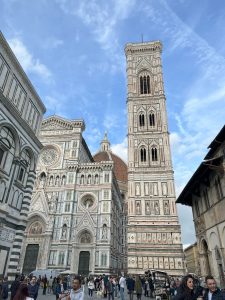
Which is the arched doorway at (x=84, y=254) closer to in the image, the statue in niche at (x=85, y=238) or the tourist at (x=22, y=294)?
the statue in niche at (x=85, y=238)

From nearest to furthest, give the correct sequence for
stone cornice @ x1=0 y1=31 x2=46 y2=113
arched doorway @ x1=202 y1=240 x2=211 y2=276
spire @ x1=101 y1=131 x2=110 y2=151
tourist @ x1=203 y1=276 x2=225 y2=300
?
1. tourist @ x1=203 y1=276 x2=225 y2=300
2. stone cornice @ x1=0 y1=31 x2=46 y2=113
3. arched doorway @ x1=202 y1=240 x2=211 y2=276
4. spire @ x1=101 y1=131 x2=110 y2=151

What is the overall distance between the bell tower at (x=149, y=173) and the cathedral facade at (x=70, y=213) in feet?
13.4

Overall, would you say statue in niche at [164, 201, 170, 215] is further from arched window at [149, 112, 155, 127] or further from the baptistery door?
arched window at [149, 112, 155, 127]

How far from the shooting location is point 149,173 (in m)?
41.5

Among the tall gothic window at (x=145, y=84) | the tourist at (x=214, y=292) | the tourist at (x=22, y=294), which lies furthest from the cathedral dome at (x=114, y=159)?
the tourist at (x=214, y=292)

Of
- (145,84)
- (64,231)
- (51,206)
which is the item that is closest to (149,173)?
(64,231)

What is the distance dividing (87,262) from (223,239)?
2488 cm

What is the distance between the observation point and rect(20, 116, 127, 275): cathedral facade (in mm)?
34469

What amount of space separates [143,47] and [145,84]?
951cm

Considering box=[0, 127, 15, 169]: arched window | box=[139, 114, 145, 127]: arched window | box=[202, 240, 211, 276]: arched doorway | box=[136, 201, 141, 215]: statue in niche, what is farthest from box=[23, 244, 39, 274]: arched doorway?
box=[139, 114, 145, 127]: arched window

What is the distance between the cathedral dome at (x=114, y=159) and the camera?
75.1m

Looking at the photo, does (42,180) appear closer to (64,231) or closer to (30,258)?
(64,231)

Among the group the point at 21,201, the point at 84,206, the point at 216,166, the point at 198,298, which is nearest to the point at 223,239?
the point at 216,166

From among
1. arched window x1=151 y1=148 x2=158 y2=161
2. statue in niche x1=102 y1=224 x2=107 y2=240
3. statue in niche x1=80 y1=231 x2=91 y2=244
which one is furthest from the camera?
arched window x1=151 y1=148 x2=158 y2=161
